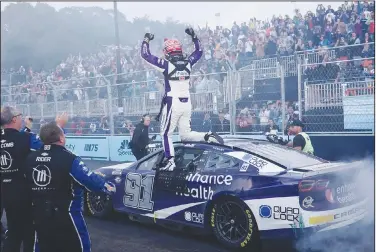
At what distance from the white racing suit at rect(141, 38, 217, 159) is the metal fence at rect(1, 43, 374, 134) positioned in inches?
172

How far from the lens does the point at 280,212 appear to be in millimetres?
5219

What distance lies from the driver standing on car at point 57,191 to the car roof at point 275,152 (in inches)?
96.2

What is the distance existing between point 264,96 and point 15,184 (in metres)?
7.37

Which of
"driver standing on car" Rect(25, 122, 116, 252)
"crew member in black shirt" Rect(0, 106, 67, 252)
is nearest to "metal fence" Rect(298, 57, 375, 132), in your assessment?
"crew member in black shirt" Rect(0, 106, 67, 252)

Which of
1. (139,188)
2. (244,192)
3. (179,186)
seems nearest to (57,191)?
(244,192)

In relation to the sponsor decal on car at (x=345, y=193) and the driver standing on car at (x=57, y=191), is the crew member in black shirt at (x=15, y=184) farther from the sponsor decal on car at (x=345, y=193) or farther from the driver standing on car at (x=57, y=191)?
the sponsor decal on car at (x=345, y=193)

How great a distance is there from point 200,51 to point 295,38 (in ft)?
30.4

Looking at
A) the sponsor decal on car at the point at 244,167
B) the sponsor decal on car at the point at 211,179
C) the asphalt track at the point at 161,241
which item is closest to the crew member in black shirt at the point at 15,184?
the asphalt track at the point at 161,241

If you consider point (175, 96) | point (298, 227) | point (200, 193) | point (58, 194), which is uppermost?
point (175, 96)

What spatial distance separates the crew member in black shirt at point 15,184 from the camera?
4.90m

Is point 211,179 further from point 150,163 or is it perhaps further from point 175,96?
point 175,96

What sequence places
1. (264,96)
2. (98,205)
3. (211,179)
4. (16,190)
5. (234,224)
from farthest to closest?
1. (264,96)
2. (98,205)
3. (211,179)
4. (234,224)
5. (16,190)

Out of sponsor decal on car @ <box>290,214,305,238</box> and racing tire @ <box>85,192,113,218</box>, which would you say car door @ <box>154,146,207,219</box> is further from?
sponsor decal on car @ <box>290,214,305,238</box>

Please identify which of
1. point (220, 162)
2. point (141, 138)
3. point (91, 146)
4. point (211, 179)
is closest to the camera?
point (211, 179)
